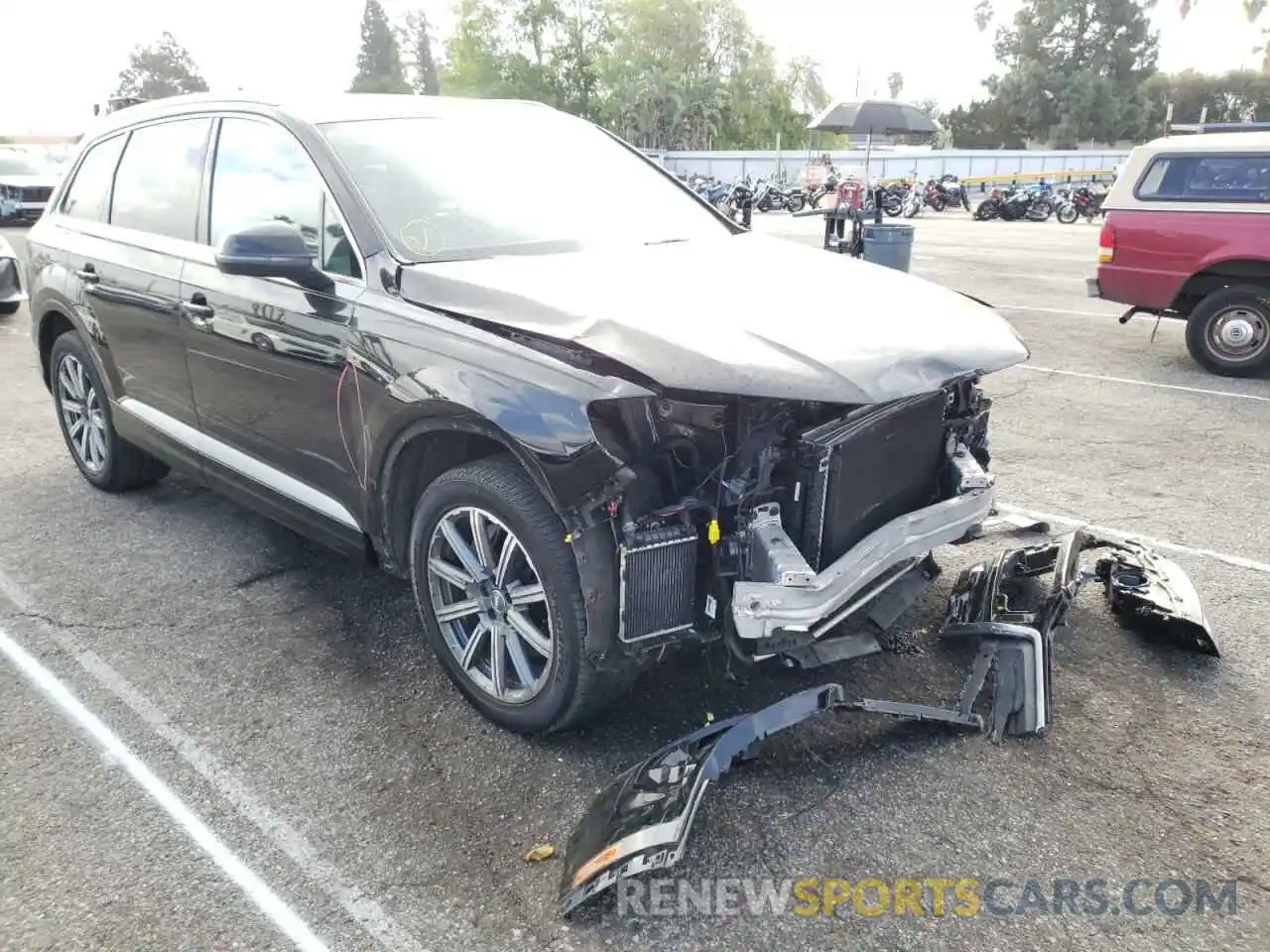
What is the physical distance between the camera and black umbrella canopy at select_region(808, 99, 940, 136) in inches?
747

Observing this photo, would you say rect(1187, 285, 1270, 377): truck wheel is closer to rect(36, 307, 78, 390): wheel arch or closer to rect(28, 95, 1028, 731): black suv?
rect(28, 95, 1028, 731): black suv

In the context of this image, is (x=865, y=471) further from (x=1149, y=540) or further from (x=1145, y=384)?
(x=1145, y=384)

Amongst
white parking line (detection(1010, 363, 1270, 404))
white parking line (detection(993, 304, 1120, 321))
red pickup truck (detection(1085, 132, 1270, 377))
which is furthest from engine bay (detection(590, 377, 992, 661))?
white parking line (detection(993, 304, 1120, 321))

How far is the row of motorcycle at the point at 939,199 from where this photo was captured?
28.0 meters

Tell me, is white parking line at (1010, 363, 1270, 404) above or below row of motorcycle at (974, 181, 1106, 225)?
below

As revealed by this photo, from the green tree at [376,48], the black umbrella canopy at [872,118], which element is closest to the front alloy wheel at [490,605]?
the black umbrella canopy at [872,118]

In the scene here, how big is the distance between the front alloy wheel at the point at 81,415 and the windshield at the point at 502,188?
95.3 inches

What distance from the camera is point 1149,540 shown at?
4551 millimetres

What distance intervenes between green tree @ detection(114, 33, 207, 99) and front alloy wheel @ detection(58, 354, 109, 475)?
100642 mm

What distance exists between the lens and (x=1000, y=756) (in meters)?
2.97

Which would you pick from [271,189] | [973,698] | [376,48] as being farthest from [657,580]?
[376,48]

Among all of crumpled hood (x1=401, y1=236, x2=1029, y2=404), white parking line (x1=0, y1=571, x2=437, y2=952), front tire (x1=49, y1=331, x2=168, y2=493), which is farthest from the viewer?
front tire (x1=49, y1=331, x2=168, y2=493)

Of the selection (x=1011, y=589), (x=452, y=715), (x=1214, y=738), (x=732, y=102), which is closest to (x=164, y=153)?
(x=452, y=715)

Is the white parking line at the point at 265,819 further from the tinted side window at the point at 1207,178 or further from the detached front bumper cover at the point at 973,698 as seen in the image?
the tinted side window at the point at 1207,178
